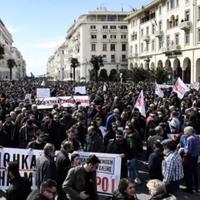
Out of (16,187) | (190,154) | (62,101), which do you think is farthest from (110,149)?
(62,101)

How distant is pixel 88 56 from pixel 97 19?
9.48m

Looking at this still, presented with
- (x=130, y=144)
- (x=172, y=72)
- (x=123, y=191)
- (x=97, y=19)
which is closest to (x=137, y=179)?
(x=130, y=144)

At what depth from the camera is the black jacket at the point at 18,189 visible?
6840 mm

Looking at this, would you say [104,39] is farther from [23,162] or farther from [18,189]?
[18,189]

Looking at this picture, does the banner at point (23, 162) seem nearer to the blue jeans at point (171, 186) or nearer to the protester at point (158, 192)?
the blue jeans at point (171, 186)

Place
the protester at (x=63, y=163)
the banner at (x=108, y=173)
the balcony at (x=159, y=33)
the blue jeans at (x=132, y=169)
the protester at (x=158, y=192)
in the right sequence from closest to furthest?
the protester at (x=158, y=192) → the protester at (x=63, y=163) → the banner at (x=108, y=173) → the blue jeans at (x=132, y=169) → the balcony at (x=159, y=33)

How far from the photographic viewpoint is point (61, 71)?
179 metres

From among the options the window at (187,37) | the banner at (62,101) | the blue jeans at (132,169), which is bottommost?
the blue jeans at (132,169)

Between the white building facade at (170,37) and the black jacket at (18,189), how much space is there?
52.9m

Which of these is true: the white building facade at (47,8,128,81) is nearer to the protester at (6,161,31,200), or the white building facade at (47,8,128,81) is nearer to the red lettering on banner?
the red lettering on banner

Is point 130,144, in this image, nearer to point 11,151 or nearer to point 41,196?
point 11,151

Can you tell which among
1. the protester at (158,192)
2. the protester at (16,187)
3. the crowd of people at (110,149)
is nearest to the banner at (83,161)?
the crowd of people at (110,149)

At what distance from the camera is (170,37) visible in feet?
221

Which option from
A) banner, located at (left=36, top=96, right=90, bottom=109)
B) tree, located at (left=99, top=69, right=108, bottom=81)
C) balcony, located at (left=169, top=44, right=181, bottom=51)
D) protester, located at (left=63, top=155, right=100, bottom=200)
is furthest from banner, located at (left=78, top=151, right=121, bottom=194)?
tree, located at (left=99, top=69, right=108, bottom=81)
